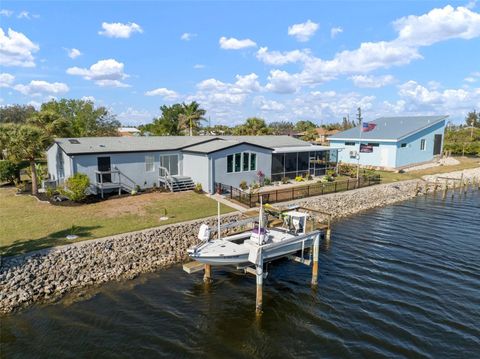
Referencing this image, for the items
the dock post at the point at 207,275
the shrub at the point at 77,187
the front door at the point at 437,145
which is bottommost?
the dock post at the point at 207,275

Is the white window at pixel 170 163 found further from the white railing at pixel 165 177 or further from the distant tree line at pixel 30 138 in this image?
the distant tree line at pixel 30 138

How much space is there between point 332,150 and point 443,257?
22.1 m

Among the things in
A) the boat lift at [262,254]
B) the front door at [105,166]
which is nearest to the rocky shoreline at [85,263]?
the boat lift at [262,254]

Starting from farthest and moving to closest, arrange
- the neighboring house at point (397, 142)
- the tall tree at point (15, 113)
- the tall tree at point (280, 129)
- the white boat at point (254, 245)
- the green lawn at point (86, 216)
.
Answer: the tall tree at point (15, 113) < the tall tree at point (280, 129) < the neighboring house at point (397, 142) < the green lawn at point (86, 216) < the white boat at point (254, 245)

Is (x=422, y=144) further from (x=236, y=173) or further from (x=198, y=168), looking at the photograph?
(x=198, y=168)

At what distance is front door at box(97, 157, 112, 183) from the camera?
25.6 meters

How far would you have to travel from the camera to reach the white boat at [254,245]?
44.0 feet

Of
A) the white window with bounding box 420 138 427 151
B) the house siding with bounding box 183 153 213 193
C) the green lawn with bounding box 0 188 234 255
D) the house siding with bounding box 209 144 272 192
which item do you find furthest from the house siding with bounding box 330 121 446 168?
the green lawn with bounding box 0 188 234 255

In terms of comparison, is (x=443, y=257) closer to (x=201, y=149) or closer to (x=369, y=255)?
(x=369, y=255)

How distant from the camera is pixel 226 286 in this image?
14.7 meters

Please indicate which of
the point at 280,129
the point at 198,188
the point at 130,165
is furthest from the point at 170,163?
the point at 280,129

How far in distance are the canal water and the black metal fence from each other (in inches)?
324

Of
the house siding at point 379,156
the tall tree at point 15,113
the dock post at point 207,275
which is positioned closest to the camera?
the dock post at point 207,275

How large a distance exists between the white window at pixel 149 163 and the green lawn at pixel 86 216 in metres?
2.74
